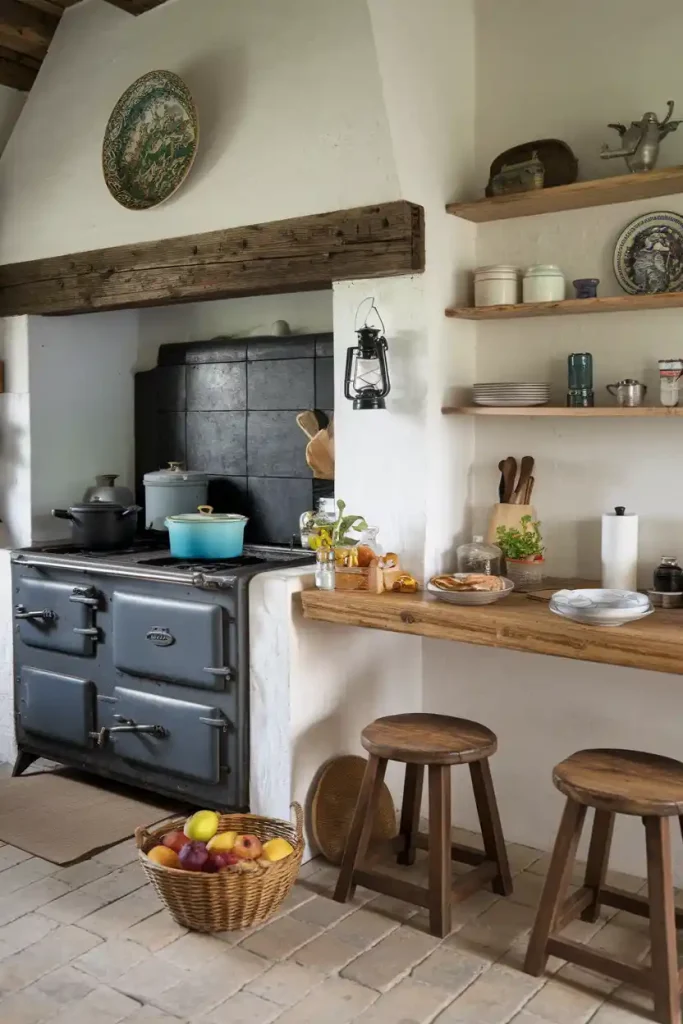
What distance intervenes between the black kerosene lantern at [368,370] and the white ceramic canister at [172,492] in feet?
3.27

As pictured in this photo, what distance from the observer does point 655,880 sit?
86.5 inches

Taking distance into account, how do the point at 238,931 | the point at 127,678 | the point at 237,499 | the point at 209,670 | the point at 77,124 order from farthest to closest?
the point at 237,499 → the point at 77,124 → the point at 127,678 → the point at 209,670 → the point at 238,931

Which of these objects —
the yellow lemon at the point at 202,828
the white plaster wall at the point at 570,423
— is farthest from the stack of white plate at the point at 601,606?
the yellow lemon at the point at 202,828

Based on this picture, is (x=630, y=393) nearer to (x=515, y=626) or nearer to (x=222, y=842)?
(x=515, y=626)

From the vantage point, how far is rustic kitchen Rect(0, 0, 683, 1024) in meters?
2.42

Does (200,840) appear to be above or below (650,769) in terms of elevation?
below

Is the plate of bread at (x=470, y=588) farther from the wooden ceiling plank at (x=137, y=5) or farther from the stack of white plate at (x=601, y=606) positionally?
the wooden ceiling plank at (x=137, y=5)

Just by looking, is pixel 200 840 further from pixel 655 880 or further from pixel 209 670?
pixel 655 880


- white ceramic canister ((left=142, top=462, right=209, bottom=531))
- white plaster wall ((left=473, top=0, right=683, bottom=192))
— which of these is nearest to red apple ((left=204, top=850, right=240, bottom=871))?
white ceramic canister ((left=142, top=462, right=209, bottom=531))

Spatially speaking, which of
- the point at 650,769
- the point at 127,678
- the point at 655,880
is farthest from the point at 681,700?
the point at 127,678

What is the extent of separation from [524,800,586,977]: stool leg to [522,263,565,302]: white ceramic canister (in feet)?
4.53

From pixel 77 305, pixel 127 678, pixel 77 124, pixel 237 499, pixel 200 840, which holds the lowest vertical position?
pixel 200 840

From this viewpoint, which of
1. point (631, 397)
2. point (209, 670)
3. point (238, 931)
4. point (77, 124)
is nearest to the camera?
point (238, 931)

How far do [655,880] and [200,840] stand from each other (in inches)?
44.5
